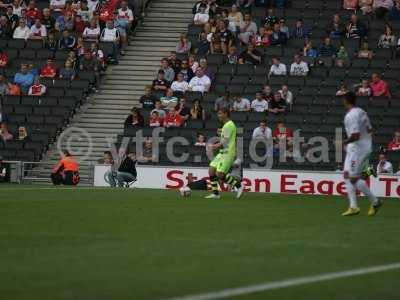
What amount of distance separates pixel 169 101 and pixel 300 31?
4.56 metres

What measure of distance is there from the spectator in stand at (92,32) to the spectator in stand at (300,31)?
6388 millimetres

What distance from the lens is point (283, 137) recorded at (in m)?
30.6

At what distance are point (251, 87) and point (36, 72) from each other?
6.95 metres

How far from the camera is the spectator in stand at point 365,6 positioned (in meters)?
34.3

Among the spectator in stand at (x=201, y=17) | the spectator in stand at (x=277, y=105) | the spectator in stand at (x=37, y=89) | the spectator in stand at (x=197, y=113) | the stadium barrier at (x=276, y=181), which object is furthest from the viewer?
the spectator in stand at (x=201, y=17)

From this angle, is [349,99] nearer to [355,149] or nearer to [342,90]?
[355,149]

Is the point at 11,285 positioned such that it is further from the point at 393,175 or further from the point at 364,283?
the point at 393,175

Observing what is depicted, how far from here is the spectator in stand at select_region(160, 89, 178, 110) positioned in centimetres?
3288

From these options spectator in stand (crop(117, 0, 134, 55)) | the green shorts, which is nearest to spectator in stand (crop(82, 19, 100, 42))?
spectator in stand (crop(117, 0, 134, 55))

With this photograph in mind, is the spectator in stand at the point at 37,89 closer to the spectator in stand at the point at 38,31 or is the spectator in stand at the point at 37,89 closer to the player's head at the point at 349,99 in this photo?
the spectator in stand at the point at 38,31

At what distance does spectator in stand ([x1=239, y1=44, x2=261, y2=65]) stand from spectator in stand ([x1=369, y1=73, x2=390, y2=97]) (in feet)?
12.2

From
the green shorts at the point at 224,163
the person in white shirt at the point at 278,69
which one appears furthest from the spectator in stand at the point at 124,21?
the green shorts at the point at 224,163

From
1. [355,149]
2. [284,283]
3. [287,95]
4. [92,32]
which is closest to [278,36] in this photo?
[287,95]

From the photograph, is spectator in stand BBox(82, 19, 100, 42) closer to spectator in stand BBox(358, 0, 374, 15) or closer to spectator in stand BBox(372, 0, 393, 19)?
spectator in stand BBox(358, 0, 374, 15)
